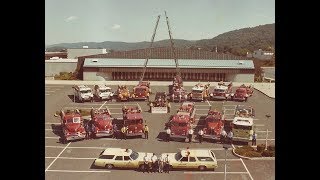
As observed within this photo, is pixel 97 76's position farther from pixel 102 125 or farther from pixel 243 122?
pixel 243 122

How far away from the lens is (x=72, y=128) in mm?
28391

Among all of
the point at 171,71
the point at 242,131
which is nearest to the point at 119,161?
the point at 242,131

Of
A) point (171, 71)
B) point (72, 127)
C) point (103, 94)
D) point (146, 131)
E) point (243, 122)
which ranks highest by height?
point (171, 71)

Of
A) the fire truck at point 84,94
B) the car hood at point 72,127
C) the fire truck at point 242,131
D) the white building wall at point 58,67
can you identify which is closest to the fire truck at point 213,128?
the fire truck at point 242,131

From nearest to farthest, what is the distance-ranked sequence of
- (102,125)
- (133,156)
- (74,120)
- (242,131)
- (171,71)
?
(133,156), (242,131), (74,120), (102,125), (171,71)

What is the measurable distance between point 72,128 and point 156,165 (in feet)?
28.8

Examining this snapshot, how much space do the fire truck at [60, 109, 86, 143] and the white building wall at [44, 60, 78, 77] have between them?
132 feet

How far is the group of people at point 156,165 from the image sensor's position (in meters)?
22.6

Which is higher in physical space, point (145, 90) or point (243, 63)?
point (243, 63)

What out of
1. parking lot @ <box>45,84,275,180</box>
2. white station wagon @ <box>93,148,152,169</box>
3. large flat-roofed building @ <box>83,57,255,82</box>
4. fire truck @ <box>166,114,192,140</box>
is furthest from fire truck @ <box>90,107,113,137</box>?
large flat-roofed building @ <box>83,57,255,82</box>
